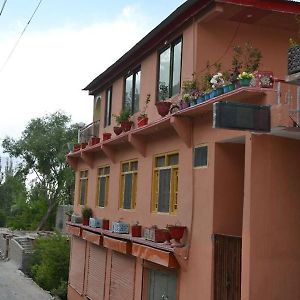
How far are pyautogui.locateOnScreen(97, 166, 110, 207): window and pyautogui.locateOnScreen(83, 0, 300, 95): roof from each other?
12.5ft

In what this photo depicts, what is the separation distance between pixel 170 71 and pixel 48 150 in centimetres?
3063

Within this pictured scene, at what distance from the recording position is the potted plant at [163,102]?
12.9m

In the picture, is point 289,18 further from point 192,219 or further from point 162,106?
point 192,219

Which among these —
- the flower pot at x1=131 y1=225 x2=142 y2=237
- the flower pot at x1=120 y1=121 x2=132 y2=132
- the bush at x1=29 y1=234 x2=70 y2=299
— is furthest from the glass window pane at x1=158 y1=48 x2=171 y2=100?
the bush at x1=29 y1=234 x2=70 y2=299

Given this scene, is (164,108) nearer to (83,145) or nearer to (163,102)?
(163,102)

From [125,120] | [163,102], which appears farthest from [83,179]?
[163,102]

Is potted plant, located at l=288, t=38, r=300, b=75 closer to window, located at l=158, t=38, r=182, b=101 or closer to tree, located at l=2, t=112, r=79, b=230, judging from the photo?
window, located at l=158, t=38, r=182, b=101

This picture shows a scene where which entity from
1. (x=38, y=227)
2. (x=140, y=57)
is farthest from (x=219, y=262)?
(x=38, y=227)

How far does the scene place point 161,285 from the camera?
13.4 meters

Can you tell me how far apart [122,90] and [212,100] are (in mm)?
8156

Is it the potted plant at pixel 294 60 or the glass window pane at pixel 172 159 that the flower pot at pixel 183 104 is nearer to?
the glass window pane at pixel 172 159

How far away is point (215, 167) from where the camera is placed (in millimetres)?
10938

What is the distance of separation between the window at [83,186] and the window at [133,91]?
5593 millimetres

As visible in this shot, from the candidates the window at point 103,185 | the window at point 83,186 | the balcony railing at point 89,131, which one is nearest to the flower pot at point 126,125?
the window at point 103,185
